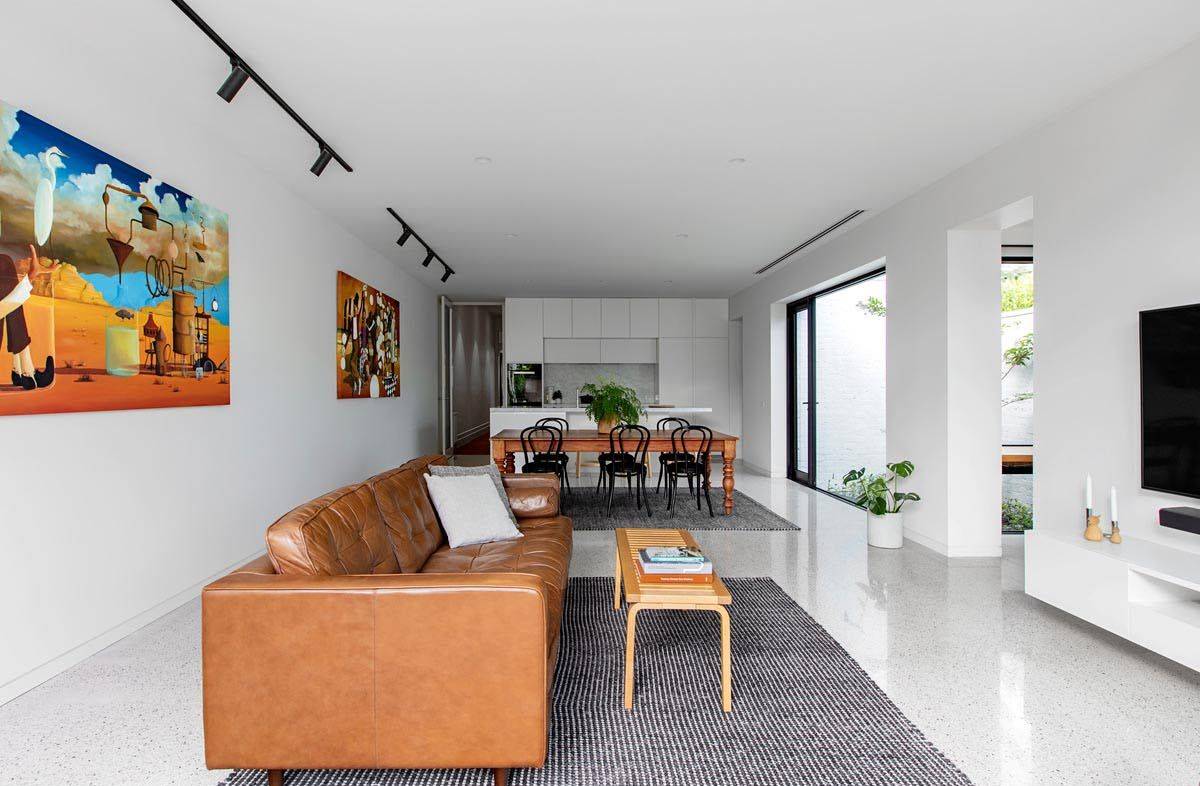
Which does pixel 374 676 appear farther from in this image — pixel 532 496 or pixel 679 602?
pixel 532 496

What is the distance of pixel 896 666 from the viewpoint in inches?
105

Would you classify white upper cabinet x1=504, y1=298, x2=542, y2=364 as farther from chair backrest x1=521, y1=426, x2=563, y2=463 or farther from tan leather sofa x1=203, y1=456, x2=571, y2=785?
tan leather sofa x1=203, y1=456, x2=571, y2=785

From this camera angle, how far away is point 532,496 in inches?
154

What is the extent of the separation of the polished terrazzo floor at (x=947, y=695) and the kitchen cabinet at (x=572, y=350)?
20.9ft

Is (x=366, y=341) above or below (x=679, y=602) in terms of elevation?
above

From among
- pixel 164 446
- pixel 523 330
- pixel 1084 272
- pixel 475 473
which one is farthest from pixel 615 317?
pixel 164 446

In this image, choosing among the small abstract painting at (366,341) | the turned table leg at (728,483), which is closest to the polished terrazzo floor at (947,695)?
the turned table leg at (728,483)

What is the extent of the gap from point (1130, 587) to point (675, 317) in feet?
25.1

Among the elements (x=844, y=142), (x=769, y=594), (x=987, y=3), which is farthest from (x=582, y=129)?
(x=769, y=594)

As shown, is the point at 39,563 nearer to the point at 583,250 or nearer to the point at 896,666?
the point at 896,666

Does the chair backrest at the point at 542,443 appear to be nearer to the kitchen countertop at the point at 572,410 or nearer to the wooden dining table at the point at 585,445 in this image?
the wooden dining table at the point at 585,445

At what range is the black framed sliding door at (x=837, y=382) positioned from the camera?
244 inches

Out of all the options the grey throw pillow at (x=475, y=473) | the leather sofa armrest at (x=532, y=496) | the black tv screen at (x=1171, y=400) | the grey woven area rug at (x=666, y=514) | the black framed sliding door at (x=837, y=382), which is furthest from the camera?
the black framed sliding door at (x=837, y=382)

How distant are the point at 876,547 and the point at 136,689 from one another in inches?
172
